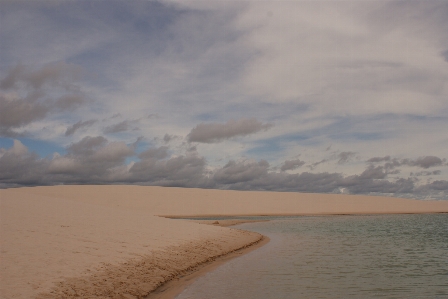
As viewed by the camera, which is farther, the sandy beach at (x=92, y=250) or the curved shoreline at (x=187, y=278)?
the curved shoreline at (x=187, y=278)

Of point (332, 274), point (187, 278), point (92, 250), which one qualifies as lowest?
point (187, 278)

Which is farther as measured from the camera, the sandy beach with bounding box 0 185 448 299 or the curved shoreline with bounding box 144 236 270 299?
the curved shoreline with bounding box 144 236 270 299

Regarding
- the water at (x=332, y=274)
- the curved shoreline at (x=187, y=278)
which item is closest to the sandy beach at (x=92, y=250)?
the curved shoreline at (x=187, y=278)

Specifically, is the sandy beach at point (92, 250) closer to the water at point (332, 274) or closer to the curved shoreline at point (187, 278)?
the curved shoreline at point (187, 278)

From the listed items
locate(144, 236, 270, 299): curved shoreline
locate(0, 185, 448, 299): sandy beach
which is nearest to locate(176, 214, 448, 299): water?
locate(144, 236, 270, 299): curved shoreline

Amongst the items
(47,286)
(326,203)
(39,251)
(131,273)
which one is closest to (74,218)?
(39,251)

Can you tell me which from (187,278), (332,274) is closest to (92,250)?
(187,278)

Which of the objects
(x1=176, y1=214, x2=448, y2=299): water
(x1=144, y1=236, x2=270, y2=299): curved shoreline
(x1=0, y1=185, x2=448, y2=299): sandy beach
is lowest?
→ (x1=144, y1=236, x2=270, y2=299): curved shoreline

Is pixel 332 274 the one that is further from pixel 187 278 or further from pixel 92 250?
pixel 92 250

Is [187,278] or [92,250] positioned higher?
[92,250]

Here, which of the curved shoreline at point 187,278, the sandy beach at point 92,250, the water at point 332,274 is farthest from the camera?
the water at point 332,274

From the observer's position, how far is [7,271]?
1192 cm

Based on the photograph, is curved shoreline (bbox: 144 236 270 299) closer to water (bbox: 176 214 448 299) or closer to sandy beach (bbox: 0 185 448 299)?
sandy beach (bbox: 0 185 448 299)

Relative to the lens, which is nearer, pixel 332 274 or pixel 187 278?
pixel 187 278
